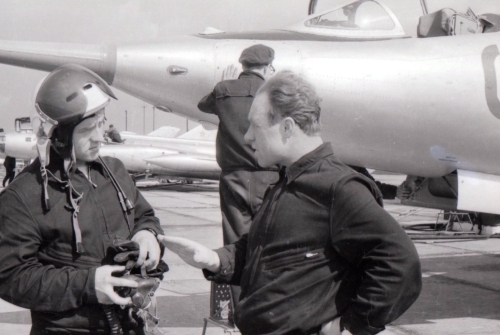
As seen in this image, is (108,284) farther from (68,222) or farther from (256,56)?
(256,56)

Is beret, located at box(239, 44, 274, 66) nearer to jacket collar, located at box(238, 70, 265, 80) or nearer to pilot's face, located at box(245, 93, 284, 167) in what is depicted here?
jacket collar, located at box(238, 70, 265, 80)

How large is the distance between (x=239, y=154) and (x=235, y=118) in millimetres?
260

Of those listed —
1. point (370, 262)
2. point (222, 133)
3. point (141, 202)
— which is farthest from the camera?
point (222, 133)

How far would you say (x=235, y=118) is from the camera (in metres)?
4.41

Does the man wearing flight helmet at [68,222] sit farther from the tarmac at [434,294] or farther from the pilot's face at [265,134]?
the tarmac at [434,294]

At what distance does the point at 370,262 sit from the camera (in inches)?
75.6

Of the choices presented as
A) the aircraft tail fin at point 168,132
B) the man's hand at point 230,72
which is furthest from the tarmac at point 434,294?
the aircraft tail fin at point 168,132

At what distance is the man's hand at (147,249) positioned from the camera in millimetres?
2186

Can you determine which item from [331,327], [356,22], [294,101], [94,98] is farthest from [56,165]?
[356,22]

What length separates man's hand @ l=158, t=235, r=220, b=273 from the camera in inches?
85.0

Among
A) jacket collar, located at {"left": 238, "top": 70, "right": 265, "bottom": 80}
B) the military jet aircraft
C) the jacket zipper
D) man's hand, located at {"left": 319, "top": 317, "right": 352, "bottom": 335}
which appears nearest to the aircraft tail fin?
the military jet aircraft

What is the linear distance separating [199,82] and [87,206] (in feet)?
10.8

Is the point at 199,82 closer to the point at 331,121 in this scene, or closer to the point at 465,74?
the point at 331,121

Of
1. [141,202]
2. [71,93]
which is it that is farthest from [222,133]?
[71,93]
